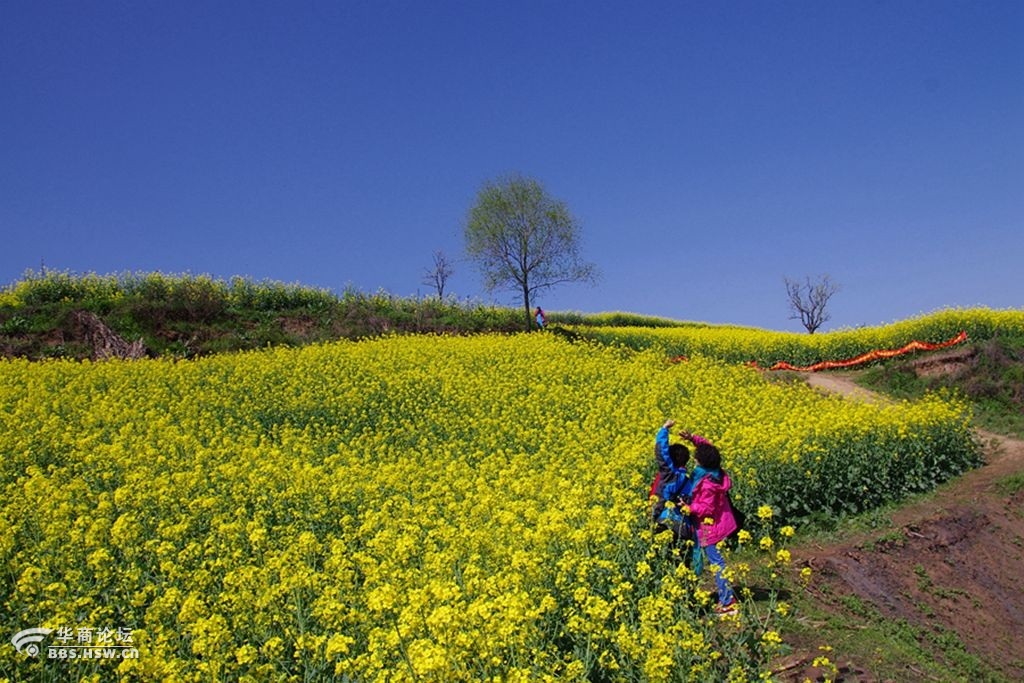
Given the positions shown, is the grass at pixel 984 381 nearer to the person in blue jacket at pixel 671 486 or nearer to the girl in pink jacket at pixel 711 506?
the person in blue jacket at pixel 671 486

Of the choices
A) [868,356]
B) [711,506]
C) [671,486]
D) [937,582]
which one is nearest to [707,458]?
[711,506]

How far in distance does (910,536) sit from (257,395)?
1409 centimetres

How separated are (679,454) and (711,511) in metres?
0.83

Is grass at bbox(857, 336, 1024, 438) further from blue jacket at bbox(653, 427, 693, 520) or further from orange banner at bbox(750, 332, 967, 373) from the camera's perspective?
blue jacket at bbox(653, 427, 693, 520)

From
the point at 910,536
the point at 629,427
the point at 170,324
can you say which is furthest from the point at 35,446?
the point at 170,324

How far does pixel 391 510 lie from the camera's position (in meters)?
9.27

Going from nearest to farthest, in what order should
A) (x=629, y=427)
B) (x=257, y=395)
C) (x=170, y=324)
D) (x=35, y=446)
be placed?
(x=35, y=446) < (x=629, y=427) < (x=257, y=395) < (x=170, y=324)

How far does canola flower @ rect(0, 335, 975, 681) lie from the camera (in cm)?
553

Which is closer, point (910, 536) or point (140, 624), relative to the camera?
point (140, 624)

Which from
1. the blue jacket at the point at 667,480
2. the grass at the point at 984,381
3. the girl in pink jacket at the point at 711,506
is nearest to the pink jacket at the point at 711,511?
the girl in pink jacket at the point at 711,506

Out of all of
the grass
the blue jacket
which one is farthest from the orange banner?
the blue jacket

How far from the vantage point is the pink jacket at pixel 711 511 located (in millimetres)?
7504

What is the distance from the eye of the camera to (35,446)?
12445 millimetres

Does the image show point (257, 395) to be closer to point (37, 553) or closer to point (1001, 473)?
point (37, 553)
